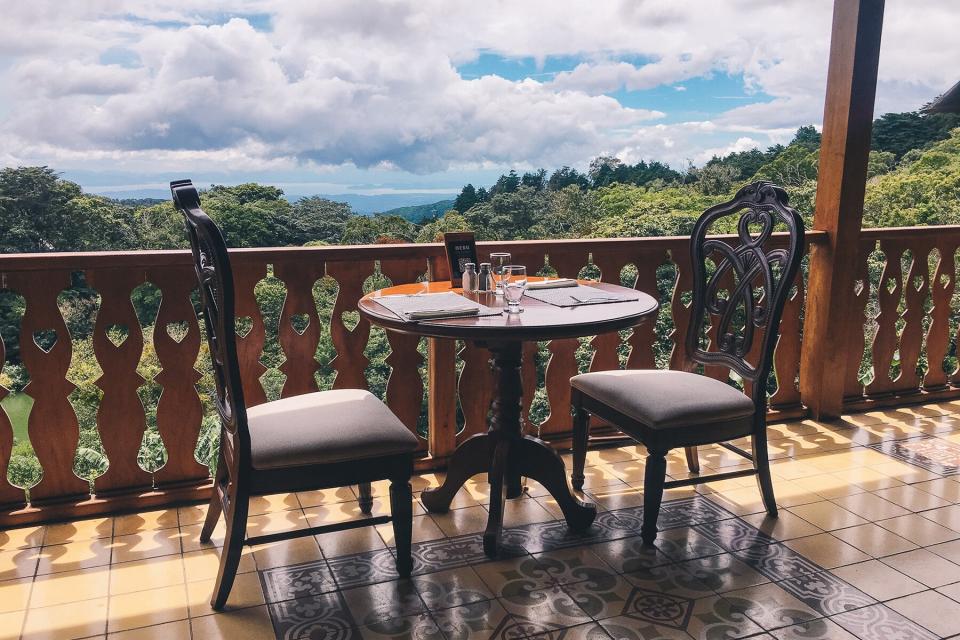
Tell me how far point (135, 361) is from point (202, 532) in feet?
2.28

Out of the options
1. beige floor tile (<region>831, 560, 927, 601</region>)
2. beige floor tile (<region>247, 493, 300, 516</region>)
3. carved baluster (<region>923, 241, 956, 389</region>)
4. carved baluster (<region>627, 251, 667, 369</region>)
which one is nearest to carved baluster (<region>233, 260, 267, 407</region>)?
beige floor tile (<region>247, 493, 300, 516</region>)

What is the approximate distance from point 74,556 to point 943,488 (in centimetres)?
325

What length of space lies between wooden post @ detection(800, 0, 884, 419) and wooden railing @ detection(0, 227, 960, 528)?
0.18 meters

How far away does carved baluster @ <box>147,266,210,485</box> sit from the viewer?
8.98 feet

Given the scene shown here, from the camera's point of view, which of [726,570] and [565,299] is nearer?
[726,570]

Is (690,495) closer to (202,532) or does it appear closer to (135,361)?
(202,532)

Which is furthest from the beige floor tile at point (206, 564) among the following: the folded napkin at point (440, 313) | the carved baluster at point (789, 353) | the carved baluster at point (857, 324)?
the carved baluster at point (857, 324)

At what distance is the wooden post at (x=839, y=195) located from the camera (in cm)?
351

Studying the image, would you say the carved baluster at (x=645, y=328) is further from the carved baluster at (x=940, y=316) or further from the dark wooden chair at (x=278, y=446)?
the carved baluster at (x=940, y=316)

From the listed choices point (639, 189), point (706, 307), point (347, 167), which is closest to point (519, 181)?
point (639, 189)

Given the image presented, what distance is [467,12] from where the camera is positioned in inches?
737

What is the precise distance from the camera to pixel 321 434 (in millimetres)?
2094

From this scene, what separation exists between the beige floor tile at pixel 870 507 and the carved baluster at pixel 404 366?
1.70 metres

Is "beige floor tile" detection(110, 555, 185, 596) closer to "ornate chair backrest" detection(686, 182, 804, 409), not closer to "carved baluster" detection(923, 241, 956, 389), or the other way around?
"ornate chair backrest" detection(686, 182, 804, 409)
